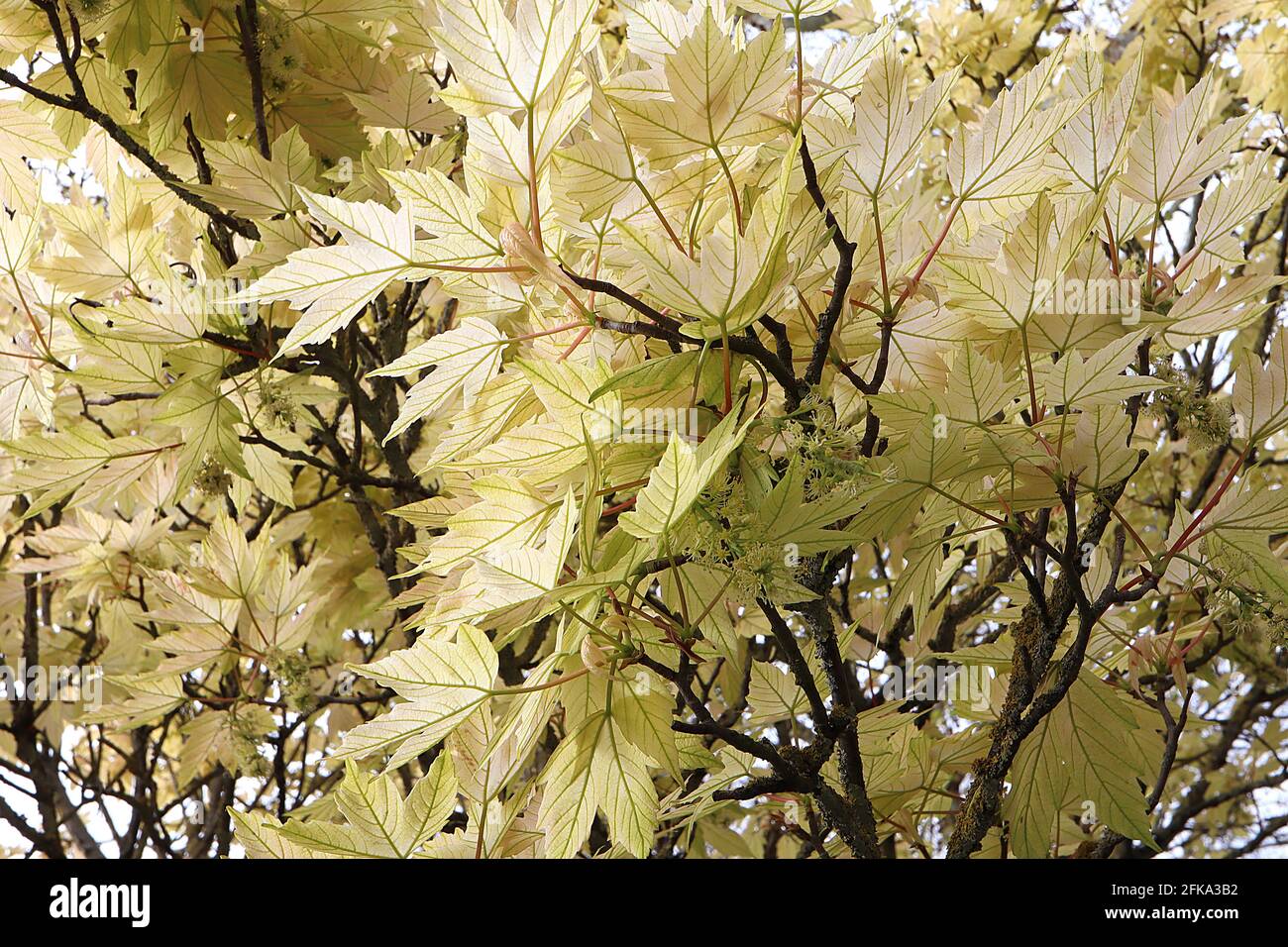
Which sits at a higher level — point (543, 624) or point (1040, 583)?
point (543, 624)

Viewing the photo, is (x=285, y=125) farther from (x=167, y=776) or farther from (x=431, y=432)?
(x=167, y=776)

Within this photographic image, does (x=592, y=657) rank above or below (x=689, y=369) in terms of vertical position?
below

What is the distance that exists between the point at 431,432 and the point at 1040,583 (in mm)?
1081

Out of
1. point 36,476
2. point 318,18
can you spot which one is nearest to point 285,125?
point 318,18

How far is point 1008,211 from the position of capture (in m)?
0.87

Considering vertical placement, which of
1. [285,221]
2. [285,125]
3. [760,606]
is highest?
[285,125]

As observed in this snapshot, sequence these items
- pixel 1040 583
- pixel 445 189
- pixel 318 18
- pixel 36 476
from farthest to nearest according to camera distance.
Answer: pixel 318 18 < pixel 36 476 < pixel 1040 583 < pixel 445 189

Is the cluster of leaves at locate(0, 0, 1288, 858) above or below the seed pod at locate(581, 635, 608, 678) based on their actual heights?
above

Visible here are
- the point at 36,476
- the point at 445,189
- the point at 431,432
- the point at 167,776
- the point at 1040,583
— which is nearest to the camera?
the point at 445,189

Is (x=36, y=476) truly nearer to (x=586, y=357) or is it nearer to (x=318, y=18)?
(x=318, y=18)

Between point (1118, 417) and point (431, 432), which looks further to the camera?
point (431, 432)

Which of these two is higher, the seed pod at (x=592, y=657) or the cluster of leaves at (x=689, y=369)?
the cluster of leaves at (x=689, y=369)

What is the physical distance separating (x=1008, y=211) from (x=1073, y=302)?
0.15 m

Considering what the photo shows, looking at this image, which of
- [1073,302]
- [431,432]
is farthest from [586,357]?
[431,432]
